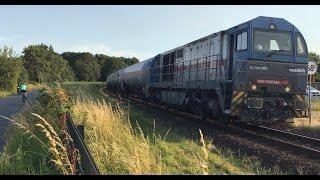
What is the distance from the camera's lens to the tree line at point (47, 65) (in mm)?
61531

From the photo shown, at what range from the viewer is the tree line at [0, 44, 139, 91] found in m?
61.5

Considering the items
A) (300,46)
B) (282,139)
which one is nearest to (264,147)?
(282,139)

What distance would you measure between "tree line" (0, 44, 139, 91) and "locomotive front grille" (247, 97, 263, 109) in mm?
19337

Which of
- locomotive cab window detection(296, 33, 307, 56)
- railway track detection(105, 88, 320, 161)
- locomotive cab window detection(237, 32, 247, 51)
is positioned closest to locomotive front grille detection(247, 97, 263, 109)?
railway track detection(105, 88, 320, 161)

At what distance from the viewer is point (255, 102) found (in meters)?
16.9

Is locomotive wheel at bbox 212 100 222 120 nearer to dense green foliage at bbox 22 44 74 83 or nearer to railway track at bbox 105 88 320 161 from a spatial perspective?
railway track at bbox 105 88 320 161

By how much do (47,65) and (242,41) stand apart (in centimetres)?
7932

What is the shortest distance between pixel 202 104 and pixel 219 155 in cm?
912

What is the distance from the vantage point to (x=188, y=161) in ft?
34.5

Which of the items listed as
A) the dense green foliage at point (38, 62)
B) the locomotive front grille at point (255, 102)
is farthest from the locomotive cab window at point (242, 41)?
the dense green foliage at point (38, 62)

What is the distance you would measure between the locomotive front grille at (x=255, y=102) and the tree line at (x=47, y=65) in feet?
63.4

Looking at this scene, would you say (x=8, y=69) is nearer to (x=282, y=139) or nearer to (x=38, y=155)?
(x=282, y=139)

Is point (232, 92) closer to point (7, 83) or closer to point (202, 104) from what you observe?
point (202, 104)
